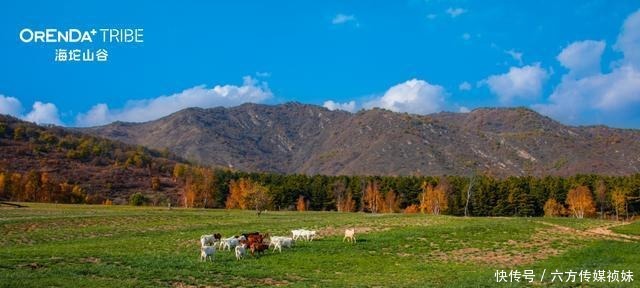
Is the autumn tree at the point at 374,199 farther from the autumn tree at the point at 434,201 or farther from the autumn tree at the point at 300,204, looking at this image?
the autumn tree at the point at 300,204

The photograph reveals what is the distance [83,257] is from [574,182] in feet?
397

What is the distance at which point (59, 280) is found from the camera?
24.1 m

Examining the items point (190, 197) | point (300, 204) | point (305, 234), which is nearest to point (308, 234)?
point (305, 234)

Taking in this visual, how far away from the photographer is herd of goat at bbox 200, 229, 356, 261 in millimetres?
32406

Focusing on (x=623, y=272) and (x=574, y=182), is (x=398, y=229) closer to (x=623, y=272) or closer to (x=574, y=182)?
(x=623, y=272)

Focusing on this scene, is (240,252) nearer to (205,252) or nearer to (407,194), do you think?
(205,252)

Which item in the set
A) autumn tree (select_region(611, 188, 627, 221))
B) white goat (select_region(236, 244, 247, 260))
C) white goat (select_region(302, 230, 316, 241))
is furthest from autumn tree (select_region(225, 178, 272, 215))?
white goat (select_region(236, 244, 247, 260))

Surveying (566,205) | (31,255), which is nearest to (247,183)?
(566,205)

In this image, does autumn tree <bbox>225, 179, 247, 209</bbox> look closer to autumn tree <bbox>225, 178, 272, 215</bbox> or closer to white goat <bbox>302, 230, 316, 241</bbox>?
autumn tree <bbox>225, 178, 272, 215</bbox>

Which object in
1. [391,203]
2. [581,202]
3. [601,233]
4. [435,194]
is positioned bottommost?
[391,203]

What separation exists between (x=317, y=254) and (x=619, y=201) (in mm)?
100745

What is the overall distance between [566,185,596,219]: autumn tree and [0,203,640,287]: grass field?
66099 mm

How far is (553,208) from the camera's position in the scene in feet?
398

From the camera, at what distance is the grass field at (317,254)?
86.0ft
